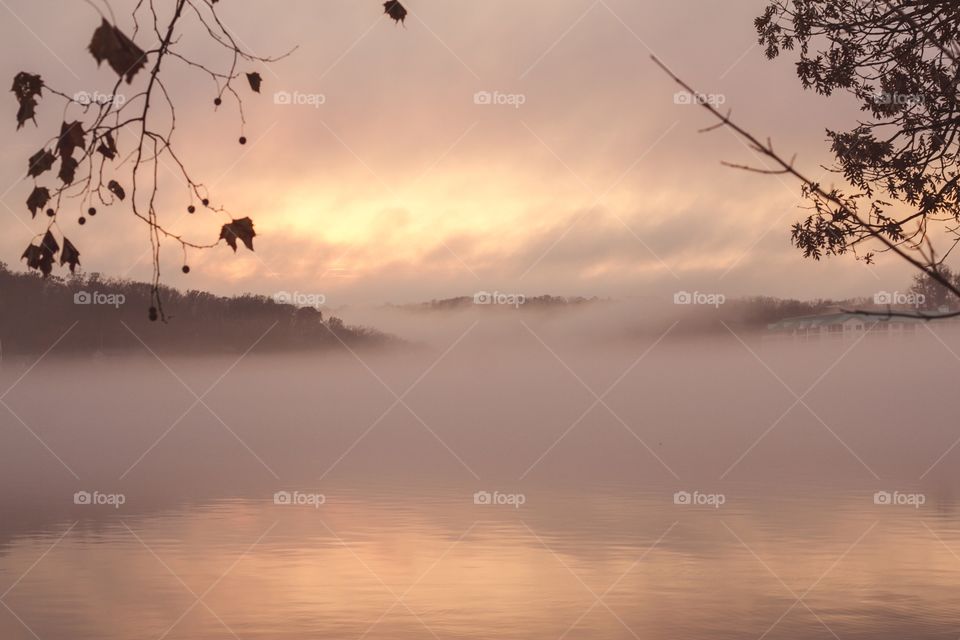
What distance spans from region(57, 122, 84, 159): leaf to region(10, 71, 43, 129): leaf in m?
0.20

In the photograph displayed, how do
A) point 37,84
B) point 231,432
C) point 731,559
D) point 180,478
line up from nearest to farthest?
point 37,84 < point 731,559 < point 180,478 < point 231,432

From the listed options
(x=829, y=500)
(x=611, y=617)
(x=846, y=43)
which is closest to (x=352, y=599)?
(x=611, y=617)

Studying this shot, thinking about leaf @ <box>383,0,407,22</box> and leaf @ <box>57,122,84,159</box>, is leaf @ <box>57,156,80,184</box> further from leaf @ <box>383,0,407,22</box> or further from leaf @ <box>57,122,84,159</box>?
leaf @ <box>383,0,407,22</box>

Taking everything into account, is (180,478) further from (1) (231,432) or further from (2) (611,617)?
(1) (231,432)

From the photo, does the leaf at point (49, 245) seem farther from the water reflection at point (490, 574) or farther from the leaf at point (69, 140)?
the water reflection at point (490, 574)

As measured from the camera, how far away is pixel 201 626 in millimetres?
15797

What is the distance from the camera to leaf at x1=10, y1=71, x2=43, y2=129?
5418mm

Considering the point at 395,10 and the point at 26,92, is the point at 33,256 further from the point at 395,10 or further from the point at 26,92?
the point at 395,10

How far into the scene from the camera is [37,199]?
548 centimetres

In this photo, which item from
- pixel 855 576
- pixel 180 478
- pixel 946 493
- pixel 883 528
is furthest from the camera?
pixel 180 478

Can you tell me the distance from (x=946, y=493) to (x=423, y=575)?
23689mm

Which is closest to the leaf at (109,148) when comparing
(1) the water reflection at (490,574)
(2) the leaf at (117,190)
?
(2) the leaf at (117,190)

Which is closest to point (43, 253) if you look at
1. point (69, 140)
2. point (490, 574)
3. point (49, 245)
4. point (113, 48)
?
point (49, 245)

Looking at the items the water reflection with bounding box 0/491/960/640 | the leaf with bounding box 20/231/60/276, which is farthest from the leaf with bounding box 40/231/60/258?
the water reflection with bounding box 0/491/960/640
